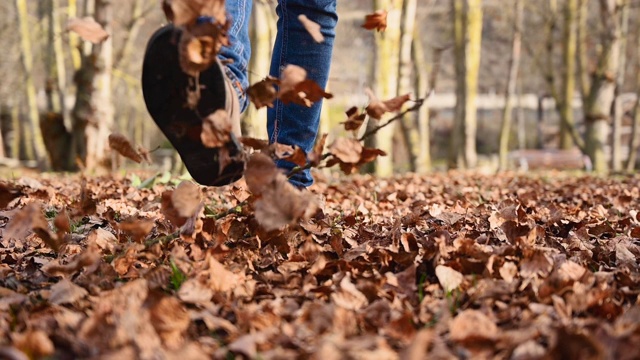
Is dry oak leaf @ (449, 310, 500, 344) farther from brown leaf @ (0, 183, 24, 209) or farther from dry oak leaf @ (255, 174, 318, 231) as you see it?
brown leaf @ (0, 183, 24, 209)

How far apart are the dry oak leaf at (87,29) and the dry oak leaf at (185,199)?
0.45 meters

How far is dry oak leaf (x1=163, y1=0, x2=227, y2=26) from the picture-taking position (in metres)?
1.46

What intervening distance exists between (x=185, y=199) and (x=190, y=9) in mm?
468

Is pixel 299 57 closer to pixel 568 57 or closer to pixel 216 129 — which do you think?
pixel 216 129

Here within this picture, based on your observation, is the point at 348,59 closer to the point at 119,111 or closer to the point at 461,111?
the point at 119,111

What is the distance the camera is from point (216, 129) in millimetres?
1641

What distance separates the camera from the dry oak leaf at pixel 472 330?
117 cm

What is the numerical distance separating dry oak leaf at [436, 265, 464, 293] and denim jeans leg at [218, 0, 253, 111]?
810 millimetres

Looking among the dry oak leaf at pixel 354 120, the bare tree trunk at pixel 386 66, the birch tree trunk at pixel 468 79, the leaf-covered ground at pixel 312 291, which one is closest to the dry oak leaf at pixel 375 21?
the dry oak leaf at pixel 354 120

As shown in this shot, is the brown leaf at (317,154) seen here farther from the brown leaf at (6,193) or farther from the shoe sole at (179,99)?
the brown leaf at (6,193)

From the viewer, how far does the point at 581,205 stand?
12.0ft

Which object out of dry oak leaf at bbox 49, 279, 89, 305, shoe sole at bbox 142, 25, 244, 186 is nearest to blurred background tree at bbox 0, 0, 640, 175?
shoe sole at bbox 142, 25, 244, 186

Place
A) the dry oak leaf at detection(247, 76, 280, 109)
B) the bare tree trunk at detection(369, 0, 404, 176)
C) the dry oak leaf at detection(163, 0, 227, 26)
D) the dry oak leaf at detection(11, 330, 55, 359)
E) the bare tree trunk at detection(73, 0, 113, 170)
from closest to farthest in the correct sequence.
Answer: the dry oak leaf at detection(11, 330, 55, 359), the dry oak leaf at detection(163, 0, 227, 26), the dry oak leaf at detection(247, 76, 280, 109), the bare tree trunk at detection(73, 0, 113, 170), the bare tree trunk at detection(369, 0, 404, 176)

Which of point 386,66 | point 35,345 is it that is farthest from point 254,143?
point 386,66
